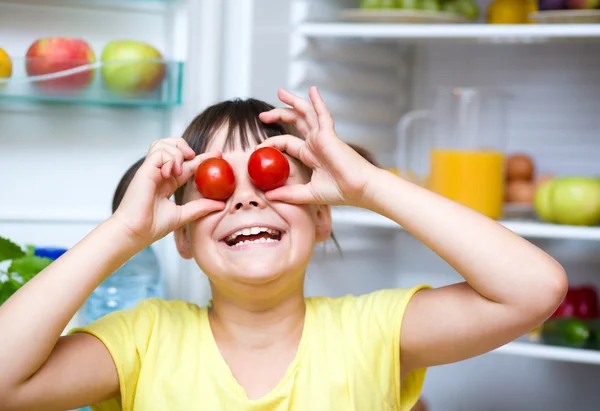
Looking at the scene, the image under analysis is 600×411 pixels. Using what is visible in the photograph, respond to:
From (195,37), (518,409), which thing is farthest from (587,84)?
(195,37)

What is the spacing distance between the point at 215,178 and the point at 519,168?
1062 millimetres

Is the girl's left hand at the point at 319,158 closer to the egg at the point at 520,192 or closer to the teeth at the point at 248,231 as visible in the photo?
the teeth at the point at 248,231

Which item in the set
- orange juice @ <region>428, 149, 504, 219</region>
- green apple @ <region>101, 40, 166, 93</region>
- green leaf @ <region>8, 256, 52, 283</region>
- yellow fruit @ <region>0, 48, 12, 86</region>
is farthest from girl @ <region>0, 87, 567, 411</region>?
orange juice @ <region>428, 149, 504, 219</region>

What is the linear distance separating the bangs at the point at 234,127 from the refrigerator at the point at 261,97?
15.6 inches

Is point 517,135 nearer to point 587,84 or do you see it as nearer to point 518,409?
point 587,84

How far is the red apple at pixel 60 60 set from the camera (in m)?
1.49

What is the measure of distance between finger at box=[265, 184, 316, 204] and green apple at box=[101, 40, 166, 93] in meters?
0.55

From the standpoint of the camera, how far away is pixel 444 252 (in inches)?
41.8

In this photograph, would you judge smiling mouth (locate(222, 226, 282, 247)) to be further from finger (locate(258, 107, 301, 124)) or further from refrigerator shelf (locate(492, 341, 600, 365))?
refrigerator shelf (locate(492, 341, 600, 365))


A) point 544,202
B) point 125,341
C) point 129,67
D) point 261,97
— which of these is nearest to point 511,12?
point 544,202

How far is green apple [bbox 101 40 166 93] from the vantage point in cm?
152

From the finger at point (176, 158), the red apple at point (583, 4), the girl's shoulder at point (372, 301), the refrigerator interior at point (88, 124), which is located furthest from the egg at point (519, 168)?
the finger at point (176, 158)

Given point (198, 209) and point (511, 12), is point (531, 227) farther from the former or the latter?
point (198, 209)

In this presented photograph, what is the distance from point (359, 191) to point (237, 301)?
0.78 feet
